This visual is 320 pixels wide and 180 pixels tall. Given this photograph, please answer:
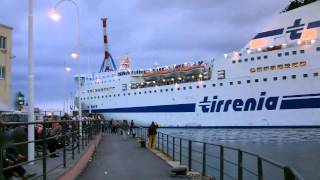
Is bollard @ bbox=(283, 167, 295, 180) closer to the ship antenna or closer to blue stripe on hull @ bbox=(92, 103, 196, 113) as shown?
blue stripe on hull @ bbox=(92, 103, 196, 113)

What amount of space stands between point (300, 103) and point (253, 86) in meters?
6.67

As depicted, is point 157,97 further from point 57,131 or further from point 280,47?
point 57,131

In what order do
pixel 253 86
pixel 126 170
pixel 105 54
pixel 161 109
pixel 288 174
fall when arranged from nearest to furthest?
1. pixel 288 174
2. pixel 126 170
3. pixel 253 86
4. pixel 161 109
5. pixel 105 54

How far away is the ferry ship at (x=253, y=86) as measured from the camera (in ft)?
202

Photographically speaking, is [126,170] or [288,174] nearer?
[288,174]

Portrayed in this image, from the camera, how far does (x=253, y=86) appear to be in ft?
214

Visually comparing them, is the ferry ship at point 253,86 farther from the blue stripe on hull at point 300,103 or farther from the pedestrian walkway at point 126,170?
the pedestrian walkway at point 126,170

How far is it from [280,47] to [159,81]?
72.0ft

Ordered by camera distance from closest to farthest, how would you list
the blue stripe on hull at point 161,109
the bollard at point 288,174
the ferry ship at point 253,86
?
the bollard at point 288,174, the ferry ship at point 253,86, the blue stripe on hull at point 161,109

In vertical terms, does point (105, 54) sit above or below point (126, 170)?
above

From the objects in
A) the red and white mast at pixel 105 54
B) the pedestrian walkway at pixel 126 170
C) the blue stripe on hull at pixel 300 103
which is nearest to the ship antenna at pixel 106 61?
the red and white mast at pixel 105 54

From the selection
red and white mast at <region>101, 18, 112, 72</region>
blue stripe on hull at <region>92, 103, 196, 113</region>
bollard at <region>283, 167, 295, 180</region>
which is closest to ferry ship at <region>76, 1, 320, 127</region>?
blue stripe on hull at <region>92, 103, 196, 113</region>

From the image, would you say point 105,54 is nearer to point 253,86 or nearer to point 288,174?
point 253,86

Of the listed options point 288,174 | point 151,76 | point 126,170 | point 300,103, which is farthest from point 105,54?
point 288,174
